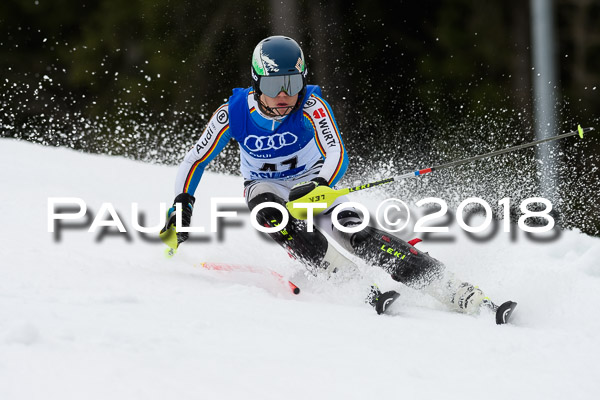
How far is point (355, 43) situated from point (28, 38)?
9615 mm

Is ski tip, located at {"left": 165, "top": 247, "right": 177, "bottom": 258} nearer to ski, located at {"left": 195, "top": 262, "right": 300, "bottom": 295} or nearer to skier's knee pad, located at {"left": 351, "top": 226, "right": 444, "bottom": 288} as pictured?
ski, located at {"left": 195, "top": 262, "right": 300, "bottom": 295}

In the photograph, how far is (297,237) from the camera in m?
3.71

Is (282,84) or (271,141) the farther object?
(271,141)

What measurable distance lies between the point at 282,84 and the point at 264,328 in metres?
1.49

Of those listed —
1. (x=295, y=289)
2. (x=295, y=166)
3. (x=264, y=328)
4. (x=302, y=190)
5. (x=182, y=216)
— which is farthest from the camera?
(x=295, y=166)

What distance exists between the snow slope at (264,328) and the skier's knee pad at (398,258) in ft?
0.46

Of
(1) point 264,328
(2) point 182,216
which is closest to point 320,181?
(2) point 182,216

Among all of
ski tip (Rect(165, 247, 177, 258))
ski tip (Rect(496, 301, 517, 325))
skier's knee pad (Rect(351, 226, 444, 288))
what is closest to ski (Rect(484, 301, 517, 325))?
ski tip (Rect(496, 301, 517, 325))

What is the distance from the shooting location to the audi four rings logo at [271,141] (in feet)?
13.1

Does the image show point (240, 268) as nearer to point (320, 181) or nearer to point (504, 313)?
point (320, 181)

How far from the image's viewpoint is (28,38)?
20.5 m

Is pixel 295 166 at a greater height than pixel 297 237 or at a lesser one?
greater

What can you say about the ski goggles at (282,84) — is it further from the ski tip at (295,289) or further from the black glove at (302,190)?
the ski tip at (295,289)

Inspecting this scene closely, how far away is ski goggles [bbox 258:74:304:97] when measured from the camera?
374 cm
